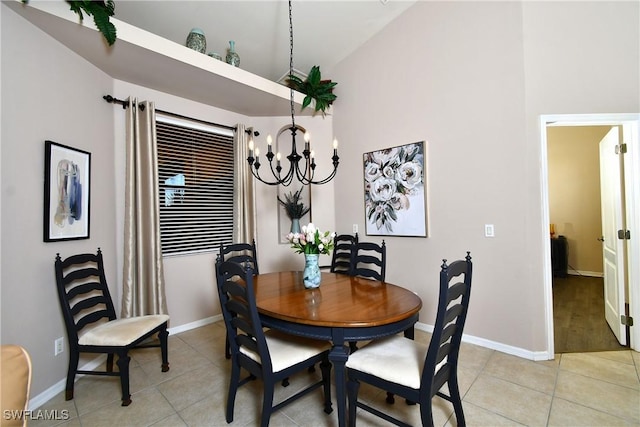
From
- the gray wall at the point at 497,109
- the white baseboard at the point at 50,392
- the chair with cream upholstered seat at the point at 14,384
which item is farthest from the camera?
the gray wall at the point at 497,109

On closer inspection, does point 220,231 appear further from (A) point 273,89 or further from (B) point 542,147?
(B) point 542,147

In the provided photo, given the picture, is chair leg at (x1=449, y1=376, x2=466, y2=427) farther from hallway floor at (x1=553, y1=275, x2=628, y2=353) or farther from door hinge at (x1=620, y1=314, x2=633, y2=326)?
door hinge at (x1=620, y1=314, x2=633, y2=326)

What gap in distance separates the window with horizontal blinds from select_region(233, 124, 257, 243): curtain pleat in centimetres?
13

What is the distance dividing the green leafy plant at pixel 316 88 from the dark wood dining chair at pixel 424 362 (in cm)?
291

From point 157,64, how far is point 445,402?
12.0ft

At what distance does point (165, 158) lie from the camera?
3.15m

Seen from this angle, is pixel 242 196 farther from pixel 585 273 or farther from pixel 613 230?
pixel 585 273

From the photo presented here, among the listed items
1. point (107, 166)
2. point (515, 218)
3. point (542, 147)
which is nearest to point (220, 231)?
point (107, 166)

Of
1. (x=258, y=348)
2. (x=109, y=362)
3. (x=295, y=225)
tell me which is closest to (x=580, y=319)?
(x=295, y=225)

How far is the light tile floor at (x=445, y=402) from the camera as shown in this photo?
1.74 metres

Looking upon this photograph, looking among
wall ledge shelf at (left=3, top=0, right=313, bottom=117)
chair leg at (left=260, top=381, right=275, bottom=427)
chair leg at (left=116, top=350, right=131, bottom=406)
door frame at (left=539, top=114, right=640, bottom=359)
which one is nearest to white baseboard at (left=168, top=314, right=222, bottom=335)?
chair leg at (left=116, top=350, right=131, bottom=406)

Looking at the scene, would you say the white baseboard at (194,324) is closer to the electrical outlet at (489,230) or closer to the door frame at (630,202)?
the electrical outlet at (489,230)

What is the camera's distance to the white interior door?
2.56 metres

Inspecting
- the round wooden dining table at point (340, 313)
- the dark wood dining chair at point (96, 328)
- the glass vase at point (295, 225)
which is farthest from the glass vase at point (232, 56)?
the round wooden dining table at point (340, 313)
